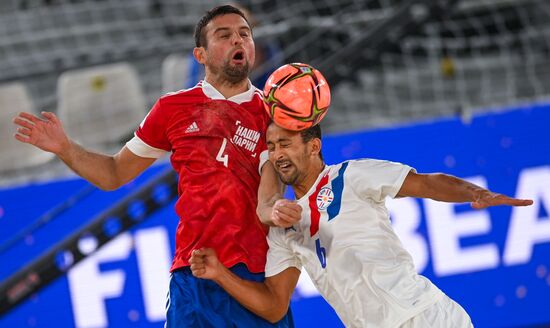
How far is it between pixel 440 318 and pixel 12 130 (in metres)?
4.66

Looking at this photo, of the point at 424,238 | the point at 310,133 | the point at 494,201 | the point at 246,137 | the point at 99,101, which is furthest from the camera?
the point at 99,101

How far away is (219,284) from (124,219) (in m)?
2.53

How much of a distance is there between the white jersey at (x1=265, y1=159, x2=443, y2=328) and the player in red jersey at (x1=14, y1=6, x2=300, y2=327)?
8.0 inches

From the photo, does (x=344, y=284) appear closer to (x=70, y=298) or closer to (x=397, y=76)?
(x=70, y=298)

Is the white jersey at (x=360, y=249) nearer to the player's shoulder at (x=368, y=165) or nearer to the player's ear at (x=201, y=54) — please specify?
the player's shoulder at (x=368, y=165)

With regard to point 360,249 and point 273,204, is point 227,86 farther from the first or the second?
point 360,249

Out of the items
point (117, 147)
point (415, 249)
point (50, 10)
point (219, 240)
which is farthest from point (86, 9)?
point (219, 240)

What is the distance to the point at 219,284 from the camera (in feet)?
12.9

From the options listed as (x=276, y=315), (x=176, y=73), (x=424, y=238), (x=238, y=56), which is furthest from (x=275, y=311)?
(x=176, y=73)

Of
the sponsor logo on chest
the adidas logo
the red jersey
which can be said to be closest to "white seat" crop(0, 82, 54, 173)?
the red jersey

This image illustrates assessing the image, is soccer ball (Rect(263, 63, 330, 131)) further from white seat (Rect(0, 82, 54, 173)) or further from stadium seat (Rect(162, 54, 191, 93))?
white seat (Rect(0, 82, 54, 173))

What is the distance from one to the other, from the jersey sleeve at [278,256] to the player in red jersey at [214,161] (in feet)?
0.18

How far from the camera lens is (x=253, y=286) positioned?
397cm

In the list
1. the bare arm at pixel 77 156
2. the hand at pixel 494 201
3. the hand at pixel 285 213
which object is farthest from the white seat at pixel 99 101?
the hand at pixel 494 201
